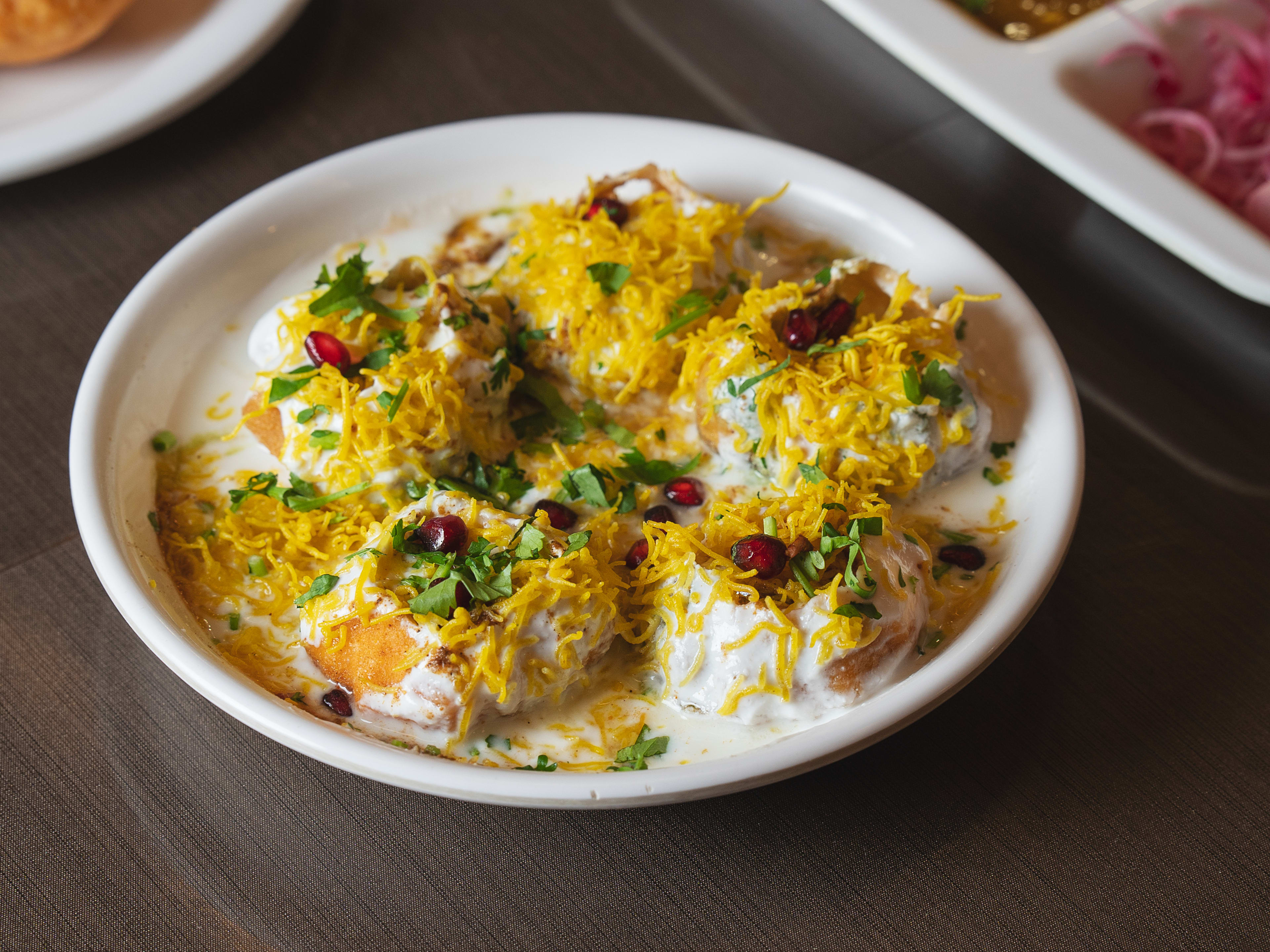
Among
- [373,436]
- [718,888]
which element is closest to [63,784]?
[373,436]

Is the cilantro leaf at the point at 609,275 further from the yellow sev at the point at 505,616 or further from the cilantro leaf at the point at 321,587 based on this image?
the cilantro leaf at the point at 321,587

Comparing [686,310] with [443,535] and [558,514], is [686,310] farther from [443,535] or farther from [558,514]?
[443,535]

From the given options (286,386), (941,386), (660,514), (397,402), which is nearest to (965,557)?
(941,386)

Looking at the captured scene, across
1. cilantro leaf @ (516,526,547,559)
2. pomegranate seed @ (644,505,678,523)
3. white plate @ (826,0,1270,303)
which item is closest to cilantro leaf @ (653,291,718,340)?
pomegranate seed @ (644,505,678,523)

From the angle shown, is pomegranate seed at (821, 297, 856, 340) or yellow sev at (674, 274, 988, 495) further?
pomegranate seed at (821, 297, 856, 340)

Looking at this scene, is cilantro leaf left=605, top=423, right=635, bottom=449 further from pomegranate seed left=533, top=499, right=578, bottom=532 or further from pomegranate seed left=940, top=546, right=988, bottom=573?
pomegranate seed left=940, top=546, right=988, bottom=573

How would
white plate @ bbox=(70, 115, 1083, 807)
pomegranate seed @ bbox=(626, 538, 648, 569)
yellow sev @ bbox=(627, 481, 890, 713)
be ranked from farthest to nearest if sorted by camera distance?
1. pomegranate seed @ bbox=(626, 538, 648, 569)
2. yellow sev @ bbox=(627, 481, 890, 713)
3. white plate @ bbox=(70, 115, 1083, 807)

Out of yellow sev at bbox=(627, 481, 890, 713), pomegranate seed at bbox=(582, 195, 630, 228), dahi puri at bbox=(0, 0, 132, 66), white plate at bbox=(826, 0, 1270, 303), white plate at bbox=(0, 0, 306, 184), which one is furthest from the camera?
dahi puri at bbox=(0, 0, 132, 66)
